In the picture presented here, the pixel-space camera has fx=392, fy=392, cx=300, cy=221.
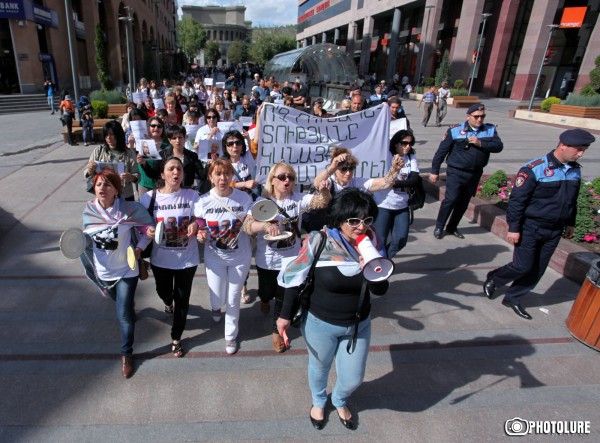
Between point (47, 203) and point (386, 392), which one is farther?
point (47, 203)

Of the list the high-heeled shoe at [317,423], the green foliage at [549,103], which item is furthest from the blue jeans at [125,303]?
the green foliage at [549,103]

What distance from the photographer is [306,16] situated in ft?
259

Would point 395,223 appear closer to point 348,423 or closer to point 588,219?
point 348,423

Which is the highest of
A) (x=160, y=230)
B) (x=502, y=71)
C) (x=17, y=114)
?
(x=502, y=71)

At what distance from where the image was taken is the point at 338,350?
2.78m

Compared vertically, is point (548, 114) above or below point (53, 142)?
above

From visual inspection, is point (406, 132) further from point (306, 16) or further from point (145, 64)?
point (306, 16)

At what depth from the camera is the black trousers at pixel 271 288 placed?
390 cm

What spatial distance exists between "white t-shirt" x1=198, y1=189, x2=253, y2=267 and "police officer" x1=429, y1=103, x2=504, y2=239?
140 inches

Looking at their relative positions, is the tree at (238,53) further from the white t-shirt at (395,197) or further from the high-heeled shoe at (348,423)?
the high-heeled shoe at (348,423)

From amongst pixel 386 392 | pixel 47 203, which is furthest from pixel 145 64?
pixel 386 392

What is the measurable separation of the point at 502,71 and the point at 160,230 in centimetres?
3683

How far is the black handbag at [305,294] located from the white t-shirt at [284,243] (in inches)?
40.1

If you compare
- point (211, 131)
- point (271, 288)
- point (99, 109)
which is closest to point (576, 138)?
point (271, 288)
